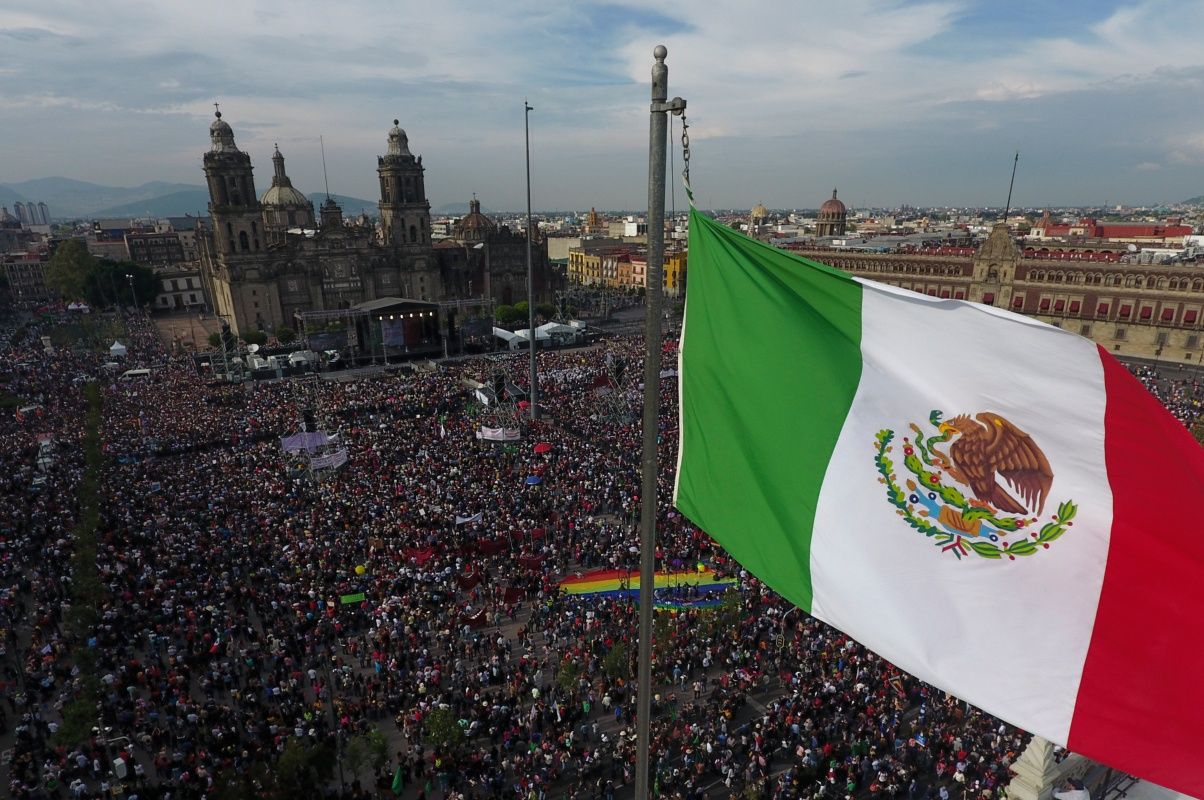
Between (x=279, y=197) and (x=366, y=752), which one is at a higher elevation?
(x=279, y=197)

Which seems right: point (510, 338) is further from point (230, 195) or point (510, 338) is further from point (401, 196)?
point (230, 195)

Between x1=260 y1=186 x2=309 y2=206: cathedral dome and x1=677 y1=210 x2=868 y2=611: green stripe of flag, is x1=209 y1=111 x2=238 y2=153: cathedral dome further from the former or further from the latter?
x1=677 y1=210 x2=868 y2=611: green stripe of flag

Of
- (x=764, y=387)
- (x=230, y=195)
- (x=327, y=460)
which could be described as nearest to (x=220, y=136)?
(x=230, y=195)

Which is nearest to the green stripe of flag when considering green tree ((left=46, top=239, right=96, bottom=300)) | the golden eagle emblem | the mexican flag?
the mexican flag

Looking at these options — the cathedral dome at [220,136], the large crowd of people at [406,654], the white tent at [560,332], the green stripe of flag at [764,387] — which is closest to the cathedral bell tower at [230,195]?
the cathedral dome at [220,136]

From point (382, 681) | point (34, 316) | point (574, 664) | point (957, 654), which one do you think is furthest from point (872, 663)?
point (34, 316)

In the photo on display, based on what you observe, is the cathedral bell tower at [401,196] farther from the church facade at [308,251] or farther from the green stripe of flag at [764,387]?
the green stripe of flag at [764,387]

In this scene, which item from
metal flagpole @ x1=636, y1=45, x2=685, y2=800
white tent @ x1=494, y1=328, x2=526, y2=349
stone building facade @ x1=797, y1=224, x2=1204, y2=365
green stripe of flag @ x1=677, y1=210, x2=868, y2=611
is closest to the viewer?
metal flagpole @ x1=636, y1=45, x2=685, y2=800
